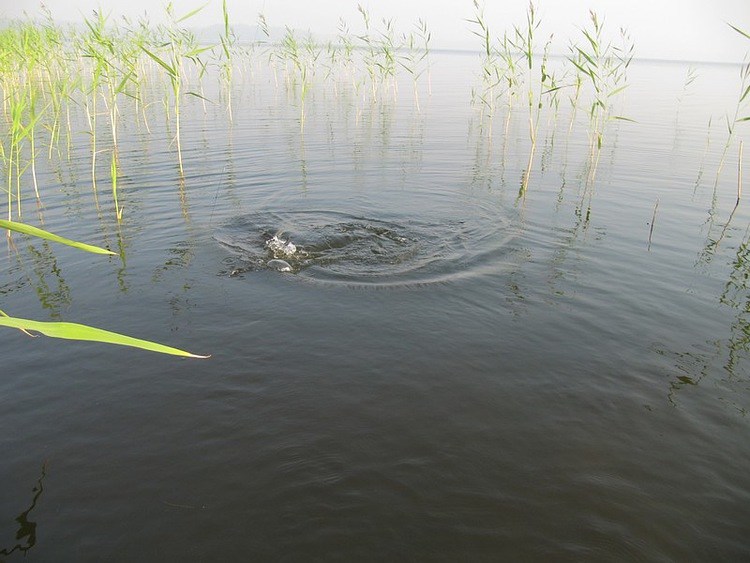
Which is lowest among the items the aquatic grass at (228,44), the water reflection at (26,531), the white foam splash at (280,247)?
the water reflection at (26,531)

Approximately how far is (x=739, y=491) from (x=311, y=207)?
843 centimetres

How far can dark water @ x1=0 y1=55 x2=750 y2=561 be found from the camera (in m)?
3.40

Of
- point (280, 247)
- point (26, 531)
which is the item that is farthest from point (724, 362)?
point (26, 531)

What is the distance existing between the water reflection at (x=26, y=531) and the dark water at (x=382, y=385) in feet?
0.05

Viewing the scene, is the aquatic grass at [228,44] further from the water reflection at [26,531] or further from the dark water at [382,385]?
the water reflection at [26,531]

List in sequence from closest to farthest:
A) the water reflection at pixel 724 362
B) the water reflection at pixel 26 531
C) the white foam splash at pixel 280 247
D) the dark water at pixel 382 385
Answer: the water reflection at pixel 26 531 → the dark water at pixel 382 385 → the water reflection at pixel 724 362 → the white foam splash at pixel 280 247

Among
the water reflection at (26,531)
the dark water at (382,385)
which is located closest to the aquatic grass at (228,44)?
the dark water at (382,385)

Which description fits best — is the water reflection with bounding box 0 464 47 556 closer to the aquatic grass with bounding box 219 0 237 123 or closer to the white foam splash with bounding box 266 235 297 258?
the white foam splash with bounding box 266 235 297 258

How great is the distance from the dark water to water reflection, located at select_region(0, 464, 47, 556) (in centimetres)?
1

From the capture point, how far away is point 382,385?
4.86 meters

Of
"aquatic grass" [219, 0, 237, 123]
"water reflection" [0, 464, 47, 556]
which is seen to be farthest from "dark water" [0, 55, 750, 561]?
"aquatic grass" [219, 0, 237, 123]

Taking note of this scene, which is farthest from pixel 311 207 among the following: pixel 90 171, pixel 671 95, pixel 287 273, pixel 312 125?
pixel 671 95

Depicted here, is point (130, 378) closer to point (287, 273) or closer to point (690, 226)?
point (287, 273)

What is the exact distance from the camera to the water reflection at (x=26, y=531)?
313 centimetres
